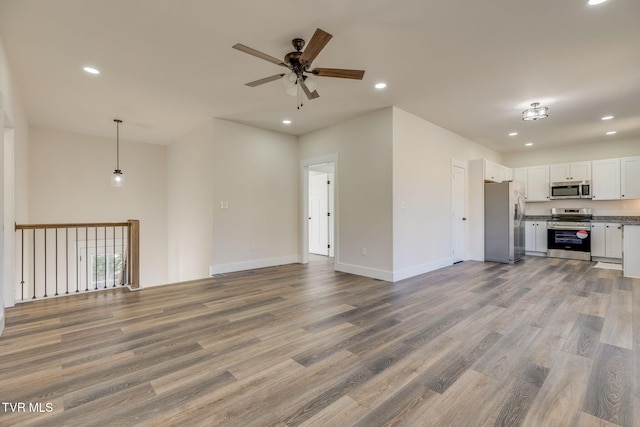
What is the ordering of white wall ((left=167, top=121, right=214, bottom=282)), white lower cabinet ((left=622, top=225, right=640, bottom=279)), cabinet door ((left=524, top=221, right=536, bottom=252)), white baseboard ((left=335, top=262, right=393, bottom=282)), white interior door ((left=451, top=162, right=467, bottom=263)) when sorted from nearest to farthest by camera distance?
white baseboard ((left=335, top=262, right=393, bottom=282)) < white lower cabinet ((left=622, top=225, right=640, bottom=279)) < white wall ((left=167, top=121, right=214, bottom=282)) < white interior door ((left=451, top=162, right=467, bottom=263)) < cabinet door ((left=524, top=221, right=536, bottom=252))

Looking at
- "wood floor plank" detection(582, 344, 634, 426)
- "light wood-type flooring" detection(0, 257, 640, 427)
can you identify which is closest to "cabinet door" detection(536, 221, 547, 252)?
"light wood-type flooring" detection(0, 257, 640, 427)

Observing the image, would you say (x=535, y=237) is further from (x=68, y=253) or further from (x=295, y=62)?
(x=68, y=253)

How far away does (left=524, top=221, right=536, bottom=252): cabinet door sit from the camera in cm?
730

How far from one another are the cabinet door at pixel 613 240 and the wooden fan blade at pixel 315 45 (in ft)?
25.2

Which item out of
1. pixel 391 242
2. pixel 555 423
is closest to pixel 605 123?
pixel 391 242

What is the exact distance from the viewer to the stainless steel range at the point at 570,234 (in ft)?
21.4

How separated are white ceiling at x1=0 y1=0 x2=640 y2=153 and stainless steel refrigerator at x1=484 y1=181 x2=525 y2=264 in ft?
5.54

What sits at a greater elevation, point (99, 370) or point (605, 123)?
point (605, 123)

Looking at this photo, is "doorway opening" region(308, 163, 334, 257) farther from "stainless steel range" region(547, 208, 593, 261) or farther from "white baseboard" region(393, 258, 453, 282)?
"stainless steel range" region(547, 208, 593, 261)

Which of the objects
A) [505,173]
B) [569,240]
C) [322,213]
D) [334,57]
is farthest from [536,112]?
[322,213]

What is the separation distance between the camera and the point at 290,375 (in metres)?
2.01

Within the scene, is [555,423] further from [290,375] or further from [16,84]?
[16,84]

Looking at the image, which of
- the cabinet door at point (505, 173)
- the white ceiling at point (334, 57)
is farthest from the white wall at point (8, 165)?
the cabinet door at point (505, 173)

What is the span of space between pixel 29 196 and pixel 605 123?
36.7 ft
